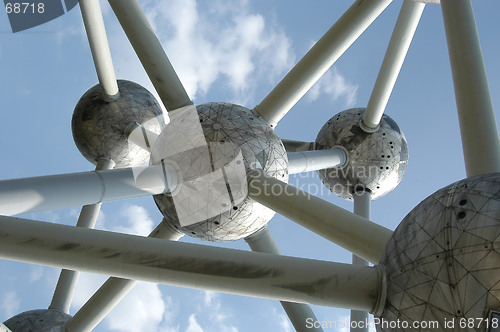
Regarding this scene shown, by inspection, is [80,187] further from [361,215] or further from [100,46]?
[361,215]

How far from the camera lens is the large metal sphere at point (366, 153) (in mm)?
11828

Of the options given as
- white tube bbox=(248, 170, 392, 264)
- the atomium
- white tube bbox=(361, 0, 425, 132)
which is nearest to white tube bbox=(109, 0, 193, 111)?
the atomium

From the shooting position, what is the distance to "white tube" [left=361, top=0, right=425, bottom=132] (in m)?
9.89

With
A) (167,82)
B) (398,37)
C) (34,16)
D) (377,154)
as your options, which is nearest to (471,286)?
(167,82)

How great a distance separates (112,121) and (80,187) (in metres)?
6.24

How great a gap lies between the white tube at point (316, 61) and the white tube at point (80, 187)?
8.43 feet

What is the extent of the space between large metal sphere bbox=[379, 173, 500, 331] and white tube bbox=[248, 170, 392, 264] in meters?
0.47

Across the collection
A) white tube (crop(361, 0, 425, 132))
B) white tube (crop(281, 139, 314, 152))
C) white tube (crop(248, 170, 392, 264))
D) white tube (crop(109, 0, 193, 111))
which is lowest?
white tube (crop(248, 170, 392, 264))

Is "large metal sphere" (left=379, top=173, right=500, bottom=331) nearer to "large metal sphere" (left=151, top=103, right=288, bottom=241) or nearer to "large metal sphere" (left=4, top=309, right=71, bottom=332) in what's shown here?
"large metal sphere" (left=151, top=103, right=288, bottom=241)

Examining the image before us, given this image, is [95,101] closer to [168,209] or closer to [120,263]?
[168,209]

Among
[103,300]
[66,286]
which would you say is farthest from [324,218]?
[66,286]

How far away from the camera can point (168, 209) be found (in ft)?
24.5

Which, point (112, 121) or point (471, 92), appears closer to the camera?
point (471, 92)

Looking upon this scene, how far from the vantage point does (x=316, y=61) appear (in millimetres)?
8984
